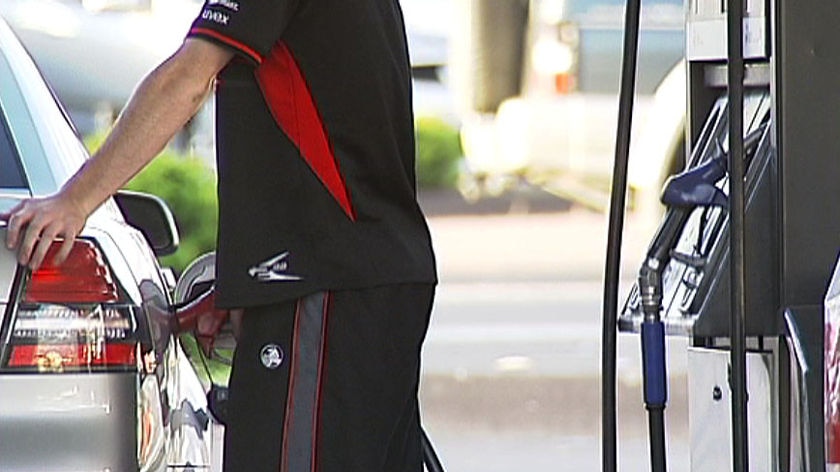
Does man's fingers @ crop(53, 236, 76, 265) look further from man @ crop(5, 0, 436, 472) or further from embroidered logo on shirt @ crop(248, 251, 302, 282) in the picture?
embroidered logo on shirt @ crop(248, 251, 302, 282)

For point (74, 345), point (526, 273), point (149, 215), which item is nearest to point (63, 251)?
point (74, 345)

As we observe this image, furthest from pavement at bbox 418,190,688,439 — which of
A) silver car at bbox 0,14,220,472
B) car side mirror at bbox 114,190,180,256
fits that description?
silver car at bbox 0,14,220,472

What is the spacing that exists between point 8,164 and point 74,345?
0.39m

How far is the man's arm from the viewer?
10.8 feet

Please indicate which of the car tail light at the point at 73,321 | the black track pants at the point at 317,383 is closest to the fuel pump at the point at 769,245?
the black track pants at the point at 317,383

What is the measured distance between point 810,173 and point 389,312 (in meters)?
0.83

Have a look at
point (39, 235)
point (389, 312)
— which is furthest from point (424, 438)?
point (39, 235)

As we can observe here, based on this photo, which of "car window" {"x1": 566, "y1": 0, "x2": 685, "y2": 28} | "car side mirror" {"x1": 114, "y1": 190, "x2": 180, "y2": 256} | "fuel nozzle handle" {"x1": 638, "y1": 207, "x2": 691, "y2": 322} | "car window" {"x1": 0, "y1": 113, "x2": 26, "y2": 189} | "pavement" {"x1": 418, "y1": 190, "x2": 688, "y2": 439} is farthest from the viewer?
"car window" {"x1": 566, "y1": 0, "x2": 685, "y2": 28}

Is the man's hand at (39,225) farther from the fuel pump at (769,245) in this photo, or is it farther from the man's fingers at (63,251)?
the fuel pump at (769,245)

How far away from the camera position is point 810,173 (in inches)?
143

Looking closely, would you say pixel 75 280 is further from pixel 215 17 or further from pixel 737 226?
pixel 737 226

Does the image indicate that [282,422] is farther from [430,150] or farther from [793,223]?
[430,150]

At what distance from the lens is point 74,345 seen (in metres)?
3.33

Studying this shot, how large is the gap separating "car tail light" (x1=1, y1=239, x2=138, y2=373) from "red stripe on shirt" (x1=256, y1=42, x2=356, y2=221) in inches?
15.8
